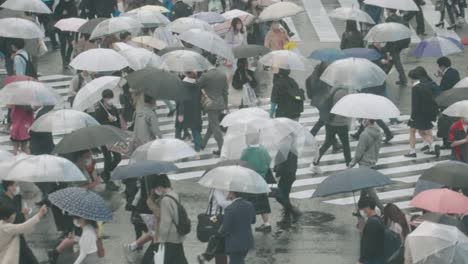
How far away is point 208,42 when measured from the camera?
955 inches

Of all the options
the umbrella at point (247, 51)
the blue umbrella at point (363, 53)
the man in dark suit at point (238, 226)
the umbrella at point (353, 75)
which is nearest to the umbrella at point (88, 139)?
the man in dark suit at point (238, 226)

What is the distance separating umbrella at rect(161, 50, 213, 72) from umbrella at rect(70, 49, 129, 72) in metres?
0.67

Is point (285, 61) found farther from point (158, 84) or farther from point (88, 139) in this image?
point (88, 139)

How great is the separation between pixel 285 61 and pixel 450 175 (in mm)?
5620

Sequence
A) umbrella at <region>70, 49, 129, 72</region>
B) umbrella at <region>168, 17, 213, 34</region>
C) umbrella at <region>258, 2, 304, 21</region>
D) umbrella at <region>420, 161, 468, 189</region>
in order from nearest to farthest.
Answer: umbrella at <region>420, 161, 468, 189</region>
umbrella at <region>70, 49, 129, 72</region>
umbrella at <region>168, 17, 213, 34</region>
umbrella at <region>258, 2, 304, 21</region>

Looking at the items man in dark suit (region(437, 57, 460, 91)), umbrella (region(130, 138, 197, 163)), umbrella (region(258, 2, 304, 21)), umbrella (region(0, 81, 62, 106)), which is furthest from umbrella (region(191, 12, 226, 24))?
umbrella (region(130, 138, 197, 163))

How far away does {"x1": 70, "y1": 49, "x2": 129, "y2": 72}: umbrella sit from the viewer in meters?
22.8

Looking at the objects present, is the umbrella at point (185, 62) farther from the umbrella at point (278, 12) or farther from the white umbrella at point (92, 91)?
the umbrella at point (278, 12)

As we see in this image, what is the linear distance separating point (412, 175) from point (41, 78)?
9.12 metres

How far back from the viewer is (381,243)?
16.1 meters

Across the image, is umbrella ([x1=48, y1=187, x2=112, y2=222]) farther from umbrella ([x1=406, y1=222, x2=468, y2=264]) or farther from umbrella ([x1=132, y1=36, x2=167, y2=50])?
umbrella ([x1=132, y1=36, x2=167, y2=50])

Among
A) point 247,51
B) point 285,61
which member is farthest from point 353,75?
point 247,51

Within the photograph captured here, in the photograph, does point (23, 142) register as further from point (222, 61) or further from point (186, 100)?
point (222, 61)

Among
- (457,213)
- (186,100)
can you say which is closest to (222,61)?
(186,100)
